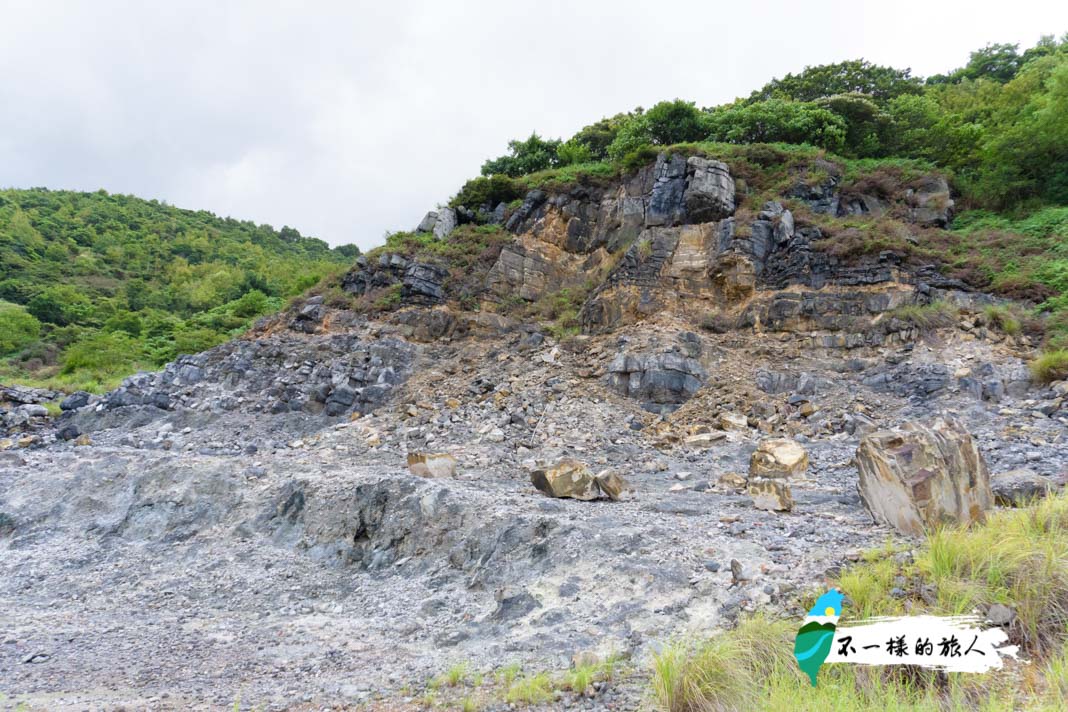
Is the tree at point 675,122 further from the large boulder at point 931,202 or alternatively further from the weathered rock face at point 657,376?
the weathered rock face at point 657,376

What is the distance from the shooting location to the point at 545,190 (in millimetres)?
17812

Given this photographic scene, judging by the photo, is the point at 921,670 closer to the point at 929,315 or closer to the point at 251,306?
the point at 929,315

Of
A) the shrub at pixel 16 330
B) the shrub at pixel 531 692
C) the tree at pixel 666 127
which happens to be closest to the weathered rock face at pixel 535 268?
the tree at pixel 666 127

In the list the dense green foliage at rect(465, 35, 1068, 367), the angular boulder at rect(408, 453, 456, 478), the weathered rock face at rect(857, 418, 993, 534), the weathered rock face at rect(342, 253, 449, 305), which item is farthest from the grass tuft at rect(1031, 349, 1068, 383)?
the weathered rock face at rect(342, 253, 449, 305)

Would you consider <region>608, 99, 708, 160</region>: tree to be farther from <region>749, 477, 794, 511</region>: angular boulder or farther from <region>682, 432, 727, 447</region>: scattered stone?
<region>749, 477, 794, 511</region>: angular boulder

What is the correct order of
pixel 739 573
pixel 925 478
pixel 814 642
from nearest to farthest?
pixel 814 642 → pixel 739 573 → pixel 925 478

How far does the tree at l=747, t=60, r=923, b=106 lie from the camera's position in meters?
23.6

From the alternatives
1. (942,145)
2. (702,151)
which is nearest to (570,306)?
(702,151)

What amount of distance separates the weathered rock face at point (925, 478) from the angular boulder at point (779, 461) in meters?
2.02

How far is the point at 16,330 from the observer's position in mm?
22391

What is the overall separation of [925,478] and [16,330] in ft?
106

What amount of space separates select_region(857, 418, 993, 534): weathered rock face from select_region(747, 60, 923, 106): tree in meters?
23.7

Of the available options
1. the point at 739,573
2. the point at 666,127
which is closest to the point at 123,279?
the point at 666,127

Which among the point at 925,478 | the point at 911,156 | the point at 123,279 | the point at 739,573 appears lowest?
the point at 739,573
